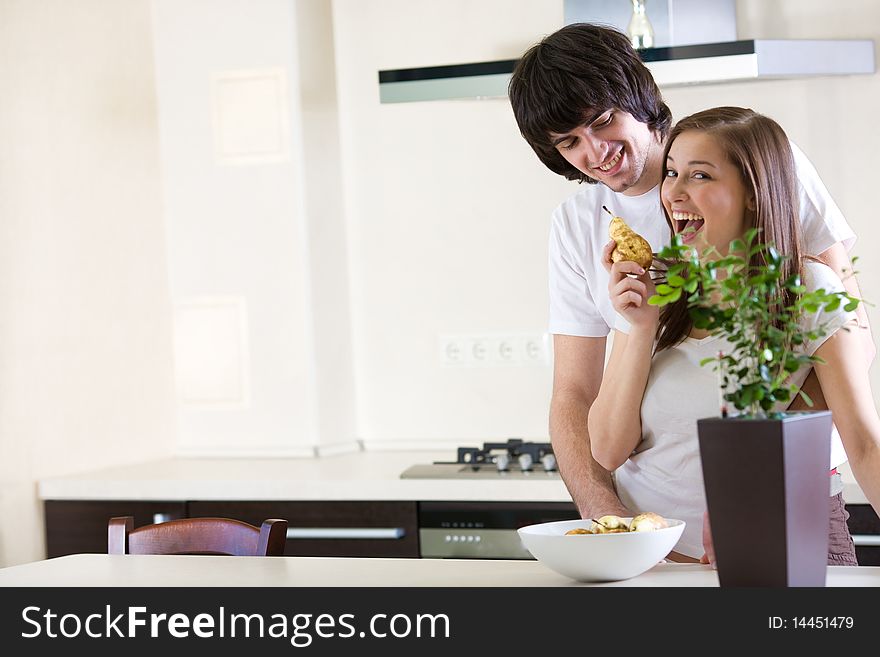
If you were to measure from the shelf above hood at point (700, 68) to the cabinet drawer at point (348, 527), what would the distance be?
1.04 meters

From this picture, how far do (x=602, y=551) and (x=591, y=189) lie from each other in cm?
93

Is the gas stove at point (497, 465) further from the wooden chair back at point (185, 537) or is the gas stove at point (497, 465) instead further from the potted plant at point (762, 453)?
the potted plant at point (762, 453)

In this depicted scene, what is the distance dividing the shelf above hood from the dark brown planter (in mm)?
1669

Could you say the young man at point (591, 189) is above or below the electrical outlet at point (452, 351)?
above

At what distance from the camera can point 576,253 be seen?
193cm

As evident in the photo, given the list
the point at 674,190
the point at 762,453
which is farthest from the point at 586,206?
the point at 762,453

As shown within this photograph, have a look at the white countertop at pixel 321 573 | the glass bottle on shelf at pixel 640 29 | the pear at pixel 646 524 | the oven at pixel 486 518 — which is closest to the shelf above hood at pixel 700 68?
the glass bottle on shelf at pixel 640 29

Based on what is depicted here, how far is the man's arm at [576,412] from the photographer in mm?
1797

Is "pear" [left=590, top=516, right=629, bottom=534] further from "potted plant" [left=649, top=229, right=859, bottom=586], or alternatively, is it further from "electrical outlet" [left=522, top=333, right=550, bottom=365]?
"electrical outlet" [left=522, top=333, right=550, bottom=365]

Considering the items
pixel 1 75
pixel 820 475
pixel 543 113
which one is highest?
pixel 1 75
